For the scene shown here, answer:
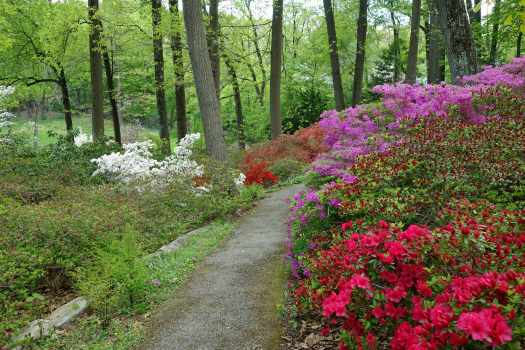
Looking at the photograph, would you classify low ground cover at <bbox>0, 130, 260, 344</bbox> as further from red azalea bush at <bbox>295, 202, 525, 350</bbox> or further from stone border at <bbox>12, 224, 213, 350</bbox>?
red azalea bush at <bbox>295, 202, 525, 350</bbox>

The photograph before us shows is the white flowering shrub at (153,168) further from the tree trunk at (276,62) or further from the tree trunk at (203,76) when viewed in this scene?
the tree trunk at (276,62)

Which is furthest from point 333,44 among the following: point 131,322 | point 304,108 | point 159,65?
point 131,322

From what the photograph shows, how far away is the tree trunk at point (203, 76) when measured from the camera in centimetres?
869

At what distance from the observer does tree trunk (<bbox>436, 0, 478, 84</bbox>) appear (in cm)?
766

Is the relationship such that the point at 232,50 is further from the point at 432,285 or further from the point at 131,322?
the point at 432,285

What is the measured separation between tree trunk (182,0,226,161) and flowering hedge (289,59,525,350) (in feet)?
11.2

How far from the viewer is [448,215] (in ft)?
10.4

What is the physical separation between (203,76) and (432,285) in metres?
7.45

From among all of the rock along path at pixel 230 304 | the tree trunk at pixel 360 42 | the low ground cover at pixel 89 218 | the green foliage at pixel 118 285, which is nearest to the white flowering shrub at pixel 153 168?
the low ground cover at pixel 89 218

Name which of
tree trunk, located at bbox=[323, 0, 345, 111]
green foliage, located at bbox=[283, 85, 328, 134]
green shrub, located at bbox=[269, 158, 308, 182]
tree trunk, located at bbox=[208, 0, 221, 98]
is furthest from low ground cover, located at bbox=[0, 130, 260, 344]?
green foliage, located at bbox=[283, 85, 328, 134]

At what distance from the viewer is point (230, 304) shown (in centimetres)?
407

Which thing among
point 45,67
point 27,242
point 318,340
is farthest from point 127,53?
point 318,340

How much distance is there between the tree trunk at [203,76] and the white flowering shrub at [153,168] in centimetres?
44

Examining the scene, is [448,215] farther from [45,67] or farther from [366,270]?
[45,67]
